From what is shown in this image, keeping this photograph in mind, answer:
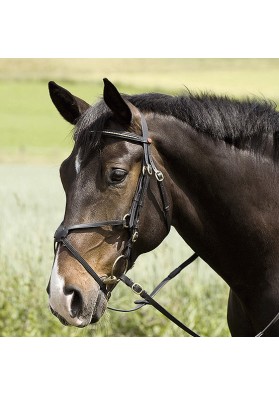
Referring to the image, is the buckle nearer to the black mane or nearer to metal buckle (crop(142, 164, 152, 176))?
metal buckle (crop(142, 164, 152, 176))

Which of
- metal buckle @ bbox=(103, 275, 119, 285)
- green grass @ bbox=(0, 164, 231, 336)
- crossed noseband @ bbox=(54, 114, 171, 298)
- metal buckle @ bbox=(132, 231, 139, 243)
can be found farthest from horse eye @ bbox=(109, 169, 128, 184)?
green grass @ bbox=(0, 164, 231, 336)

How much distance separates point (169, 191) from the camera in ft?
12.2

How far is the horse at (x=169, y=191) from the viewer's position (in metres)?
3.43

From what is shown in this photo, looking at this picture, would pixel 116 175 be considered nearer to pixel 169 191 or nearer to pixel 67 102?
pixel 169 191

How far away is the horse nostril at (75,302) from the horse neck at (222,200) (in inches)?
34.4

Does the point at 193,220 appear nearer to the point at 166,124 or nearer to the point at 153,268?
the point at 166,124

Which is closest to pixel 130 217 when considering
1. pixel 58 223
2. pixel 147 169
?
pixel 147 169

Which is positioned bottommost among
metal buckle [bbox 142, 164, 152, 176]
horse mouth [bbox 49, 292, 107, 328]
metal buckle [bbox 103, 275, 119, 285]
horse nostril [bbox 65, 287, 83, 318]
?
horse mouth [bbox 49, 292, 107, 328]

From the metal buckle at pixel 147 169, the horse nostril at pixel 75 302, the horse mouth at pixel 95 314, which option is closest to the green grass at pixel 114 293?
the horse mouth at pixel 95 314

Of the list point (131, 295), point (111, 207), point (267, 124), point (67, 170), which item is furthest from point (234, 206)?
point (131, 295)

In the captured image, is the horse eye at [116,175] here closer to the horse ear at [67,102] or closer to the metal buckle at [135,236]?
the metal buckle at [135,236]

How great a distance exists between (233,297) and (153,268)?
364 cm

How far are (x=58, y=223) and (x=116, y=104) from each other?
5521 millimetres

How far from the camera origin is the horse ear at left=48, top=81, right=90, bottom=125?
3.82m
